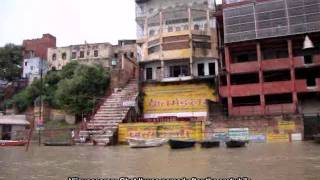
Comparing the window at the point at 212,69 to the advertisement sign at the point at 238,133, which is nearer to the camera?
the advertisement sign at the point at 238,133

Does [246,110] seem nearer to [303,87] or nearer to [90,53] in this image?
[303,87]

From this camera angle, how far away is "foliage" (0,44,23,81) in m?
73.5

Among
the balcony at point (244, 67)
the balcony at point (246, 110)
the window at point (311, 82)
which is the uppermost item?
the balcony at point (244, 67)

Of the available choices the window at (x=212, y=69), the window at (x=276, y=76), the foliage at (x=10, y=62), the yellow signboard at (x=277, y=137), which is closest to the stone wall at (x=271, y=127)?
the yellow signboard at (x=277, y=137)

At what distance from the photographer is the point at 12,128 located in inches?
1868

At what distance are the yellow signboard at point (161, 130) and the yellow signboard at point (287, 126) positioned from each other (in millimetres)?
7644

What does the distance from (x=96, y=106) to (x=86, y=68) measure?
249 inches

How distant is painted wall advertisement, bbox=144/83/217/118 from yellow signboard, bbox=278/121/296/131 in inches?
426

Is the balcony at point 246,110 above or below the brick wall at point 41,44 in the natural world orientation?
below

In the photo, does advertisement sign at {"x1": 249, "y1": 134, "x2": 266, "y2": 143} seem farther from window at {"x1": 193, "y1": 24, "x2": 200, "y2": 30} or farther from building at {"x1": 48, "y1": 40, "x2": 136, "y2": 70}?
building at {"x1": 48, "y1": 40, "x2": 136, "y2": 70}

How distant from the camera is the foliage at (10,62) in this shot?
73500 mm

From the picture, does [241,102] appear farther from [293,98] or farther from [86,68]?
[86,68]

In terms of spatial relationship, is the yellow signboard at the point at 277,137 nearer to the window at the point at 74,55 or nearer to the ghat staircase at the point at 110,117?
the ghat staircase at the point at 110,117

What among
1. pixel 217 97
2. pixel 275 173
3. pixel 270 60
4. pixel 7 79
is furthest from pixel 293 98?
pixel 7 79
